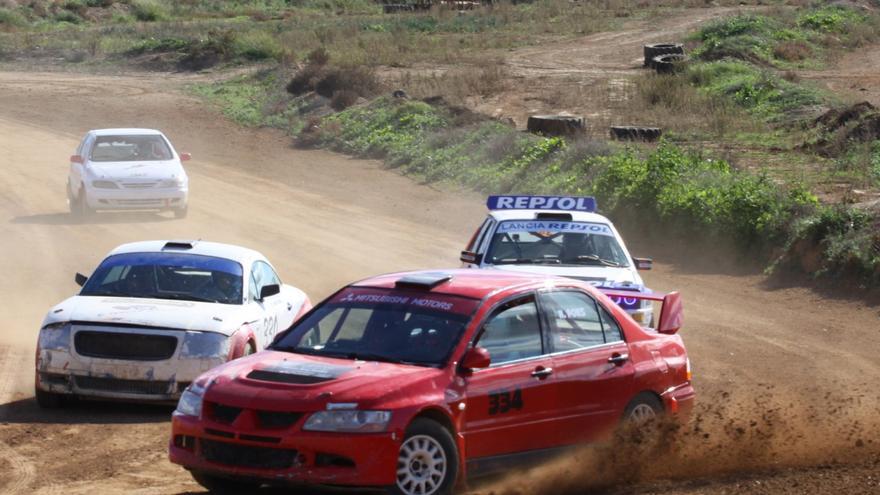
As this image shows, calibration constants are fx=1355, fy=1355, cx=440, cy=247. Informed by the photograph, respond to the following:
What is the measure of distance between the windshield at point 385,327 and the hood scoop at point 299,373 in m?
0.33

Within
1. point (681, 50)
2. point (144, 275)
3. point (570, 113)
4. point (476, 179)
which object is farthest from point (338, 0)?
point (144, 275)

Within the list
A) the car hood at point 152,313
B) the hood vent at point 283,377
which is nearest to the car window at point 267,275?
the car hood at point 152,313

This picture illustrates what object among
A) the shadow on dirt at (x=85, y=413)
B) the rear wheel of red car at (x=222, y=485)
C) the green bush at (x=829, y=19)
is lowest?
the shadow on dirt at (x=85, y=413)

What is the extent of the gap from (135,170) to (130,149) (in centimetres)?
87

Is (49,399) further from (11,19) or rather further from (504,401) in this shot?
(11,19)

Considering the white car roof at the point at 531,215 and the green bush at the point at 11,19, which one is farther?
the green bush at the point at 11,19

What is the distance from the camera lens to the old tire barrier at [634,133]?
3033 cm

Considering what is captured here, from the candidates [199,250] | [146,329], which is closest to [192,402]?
[146,329]

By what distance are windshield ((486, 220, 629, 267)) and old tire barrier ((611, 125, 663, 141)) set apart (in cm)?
1585

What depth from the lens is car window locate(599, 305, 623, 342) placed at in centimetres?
953

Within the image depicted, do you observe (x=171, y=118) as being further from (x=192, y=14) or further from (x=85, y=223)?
(x=192, y=14)

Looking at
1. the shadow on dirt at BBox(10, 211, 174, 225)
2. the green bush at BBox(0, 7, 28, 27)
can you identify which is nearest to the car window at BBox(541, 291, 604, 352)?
the shadow on dirt at BBox(10, 211, 174, 225)

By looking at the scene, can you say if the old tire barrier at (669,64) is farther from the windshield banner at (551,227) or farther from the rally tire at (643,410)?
the rally tire at (643,410)

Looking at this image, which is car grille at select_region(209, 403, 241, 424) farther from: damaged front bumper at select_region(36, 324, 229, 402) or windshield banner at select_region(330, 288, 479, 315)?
damaged front bumper at select_region(36, 324, 229, 402)
